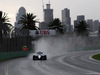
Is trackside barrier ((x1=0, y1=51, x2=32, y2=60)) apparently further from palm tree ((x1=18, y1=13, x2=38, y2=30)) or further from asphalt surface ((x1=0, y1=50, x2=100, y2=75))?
palm tree ((x1=18, y1=13, x2=38, y2=30))

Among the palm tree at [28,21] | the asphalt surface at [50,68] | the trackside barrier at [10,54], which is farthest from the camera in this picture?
the palm tree at [28,21]

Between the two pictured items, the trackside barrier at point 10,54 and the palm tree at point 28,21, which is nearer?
the trackside barrier at point 10,54

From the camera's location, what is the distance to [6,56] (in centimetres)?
4516

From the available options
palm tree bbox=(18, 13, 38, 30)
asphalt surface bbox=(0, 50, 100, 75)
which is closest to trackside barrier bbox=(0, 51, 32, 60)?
asphalt surface bbox=(0, 50, 100, 75)

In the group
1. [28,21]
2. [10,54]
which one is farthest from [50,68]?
[28,21]

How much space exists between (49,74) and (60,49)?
7268cm

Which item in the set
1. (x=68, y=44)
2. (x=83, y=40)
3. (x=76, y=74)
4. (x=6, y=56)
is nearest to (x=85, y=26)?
(x=83, y=40)

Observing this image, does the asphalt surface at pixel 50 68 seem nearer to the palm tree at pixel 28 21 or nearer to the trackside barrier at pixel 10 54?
the trackside barrier at pixel 10 54

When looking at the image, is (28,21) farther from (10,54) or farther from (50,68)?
(50,68)

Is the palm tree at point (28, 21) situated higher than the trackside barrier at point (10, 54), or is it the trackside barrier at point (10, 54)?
the palm tree at point (28, 21)

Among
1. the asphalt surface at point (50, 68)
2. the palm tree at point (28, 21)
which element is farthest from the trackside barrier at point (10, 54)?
the palm tree at point (28, 21)

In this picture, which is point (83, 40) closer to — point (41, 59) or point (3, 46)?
point (3, 46)

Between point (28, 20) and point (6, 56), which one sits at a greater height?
point (28, 20)

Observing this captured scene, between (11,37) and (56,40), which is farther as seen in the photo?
(56,40)
